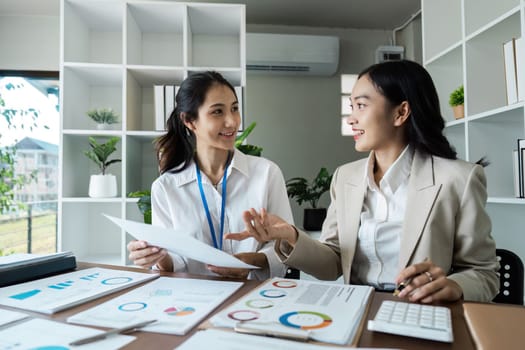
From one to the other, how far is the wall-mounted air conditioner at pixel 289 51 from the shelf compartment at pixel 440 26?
1051 millimetres

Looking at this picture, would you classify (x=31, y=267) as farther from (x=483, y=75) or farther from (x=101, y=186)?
(x=483, y=75)

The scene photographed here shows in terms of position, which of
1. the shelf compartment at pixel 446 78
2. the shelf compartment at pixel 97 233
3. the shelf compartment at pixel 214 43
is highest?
the shelf compartment at pixel 214 43

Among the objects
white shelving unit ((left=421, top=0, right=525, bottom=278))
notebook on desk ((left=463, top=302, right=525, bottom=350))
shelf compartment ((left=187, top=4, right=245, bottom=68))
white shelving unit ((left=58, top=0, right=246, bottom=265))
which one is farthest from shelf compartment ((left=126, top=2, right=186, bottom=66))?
notebook on desk ((left=463, top=302, right=525, bottom=350))

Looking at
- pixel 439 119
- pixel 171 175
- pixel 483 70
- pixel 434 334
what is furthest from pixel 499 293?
pixel 483 70

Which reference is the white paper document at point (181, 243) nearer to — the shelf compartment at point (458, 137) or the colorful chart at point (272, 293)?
the colorful chart at point (272, 293)

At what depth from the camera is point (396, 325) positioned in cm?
56

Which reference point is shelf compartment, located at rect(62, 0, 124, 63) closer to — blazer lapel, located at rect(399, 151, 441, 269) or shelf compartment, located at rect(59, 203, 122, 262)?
shelf compartment, located at rect(59, 203, 122, 262)

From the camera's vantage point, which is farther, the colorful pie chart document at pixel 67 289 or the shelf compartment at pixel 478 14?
the shelf compartment at pixel 478 14

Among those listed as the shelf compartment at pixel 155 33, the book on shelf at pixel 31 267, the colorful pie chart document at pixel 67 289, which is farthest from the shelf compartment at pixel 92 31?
the colorful pie chart document at pixel 67 289

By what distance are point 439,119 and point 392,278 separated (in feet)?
1.72

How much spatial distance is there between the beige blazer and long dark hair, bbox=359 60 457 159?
43 millimetres

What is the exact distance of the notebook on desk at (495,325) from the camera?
0.51m

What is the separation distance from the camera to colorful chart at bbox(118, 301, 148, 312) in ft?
2.22

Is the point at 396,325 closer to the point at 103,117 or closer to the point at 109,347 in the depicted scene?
the point at 109,347
